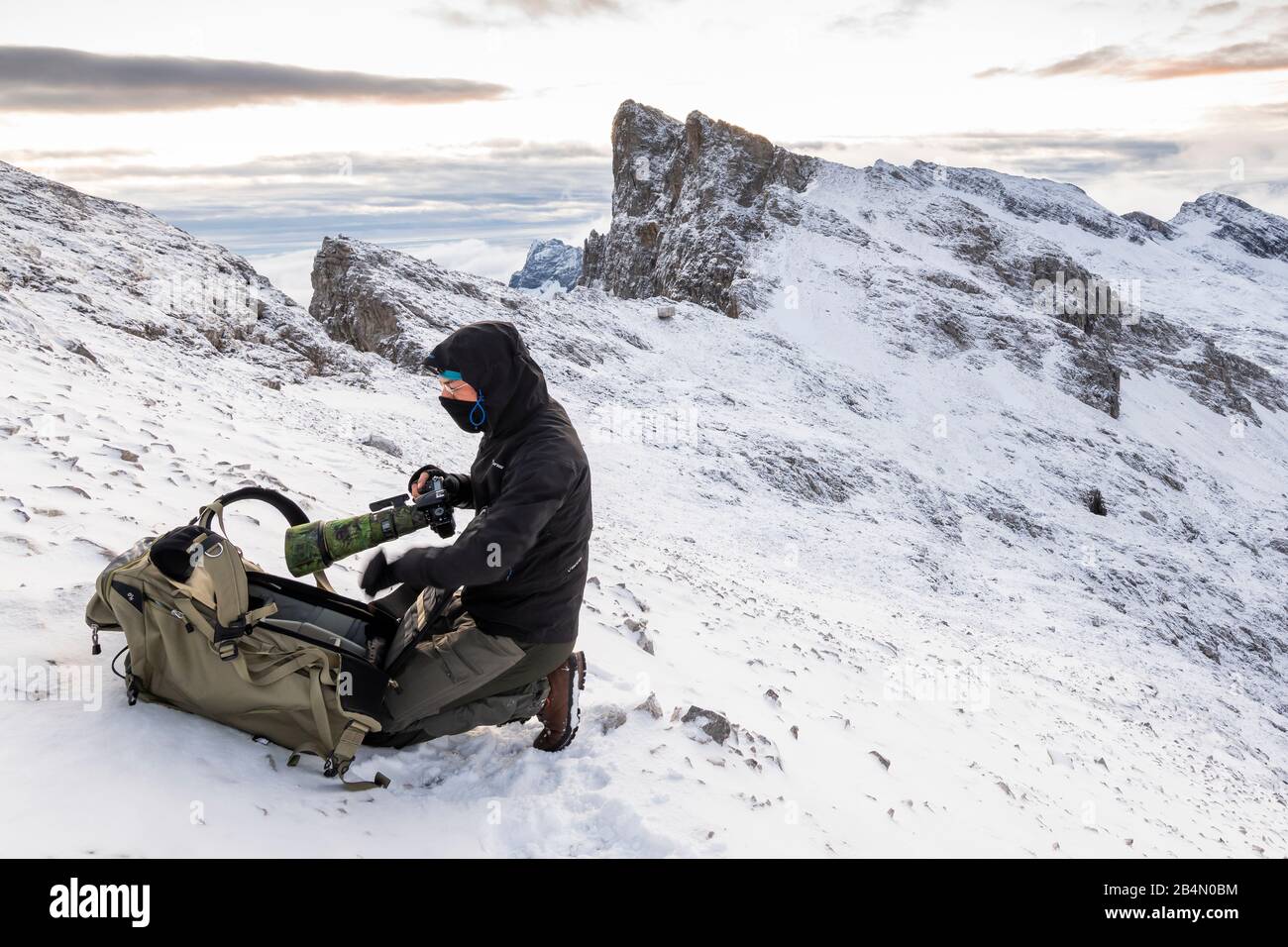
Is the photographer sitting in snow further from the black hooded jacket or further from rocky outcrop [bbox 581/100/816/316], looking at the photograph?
rocky outcrop [bbox 581/100/816/316]

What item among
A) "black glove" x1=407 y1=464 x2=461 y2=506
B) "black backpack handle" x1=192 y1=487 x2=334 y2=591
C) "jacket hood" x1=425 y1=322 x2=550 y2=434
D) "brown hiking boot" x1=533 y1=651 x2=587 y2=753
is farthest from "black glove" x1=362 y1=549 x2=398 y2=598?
"brown hiking boot" x1=533 y1=651 x2=587 y2=753

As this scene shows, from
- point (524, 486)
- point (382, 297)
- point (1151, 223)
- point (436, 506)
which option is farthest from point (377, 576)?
point (1151, 223)

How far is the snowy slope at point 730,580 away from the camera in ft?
14.3

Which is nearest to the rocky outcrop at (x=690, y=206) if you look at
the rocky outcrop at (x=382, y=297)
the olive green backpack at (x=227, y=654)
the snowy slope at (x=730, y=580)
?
the snowy slope at (x=730, y=580)

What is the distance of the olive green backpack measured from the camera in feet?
13.4

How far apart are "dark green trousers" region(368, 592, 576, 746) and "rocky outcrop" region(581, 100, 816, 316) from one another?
170ft

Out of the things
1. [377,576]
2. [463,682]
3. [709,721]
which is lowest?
[709,721]

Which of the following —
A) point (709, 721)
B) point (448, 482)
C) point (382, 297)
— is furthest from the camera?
point (382, 297)

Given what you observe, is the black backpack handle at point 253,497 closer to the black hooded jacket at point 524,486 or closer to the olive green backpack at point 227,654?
the olive green backpack at point 227,654

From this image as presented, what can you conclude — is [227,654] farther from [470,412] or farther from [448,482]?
[470,412]

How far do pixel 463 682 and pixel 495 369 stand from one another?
1869 mm

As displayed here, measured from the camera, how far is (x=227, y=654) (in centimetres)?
414

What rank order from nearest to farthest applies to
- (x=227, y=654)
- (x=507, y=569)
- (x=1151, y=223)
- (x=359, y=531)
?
(x=227, y=654) → (x=507, y=569) → (x=359, y=531) → (x=1151, y=223)

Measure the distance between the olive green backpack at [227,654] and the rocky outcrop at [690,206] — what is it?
52.4 m
